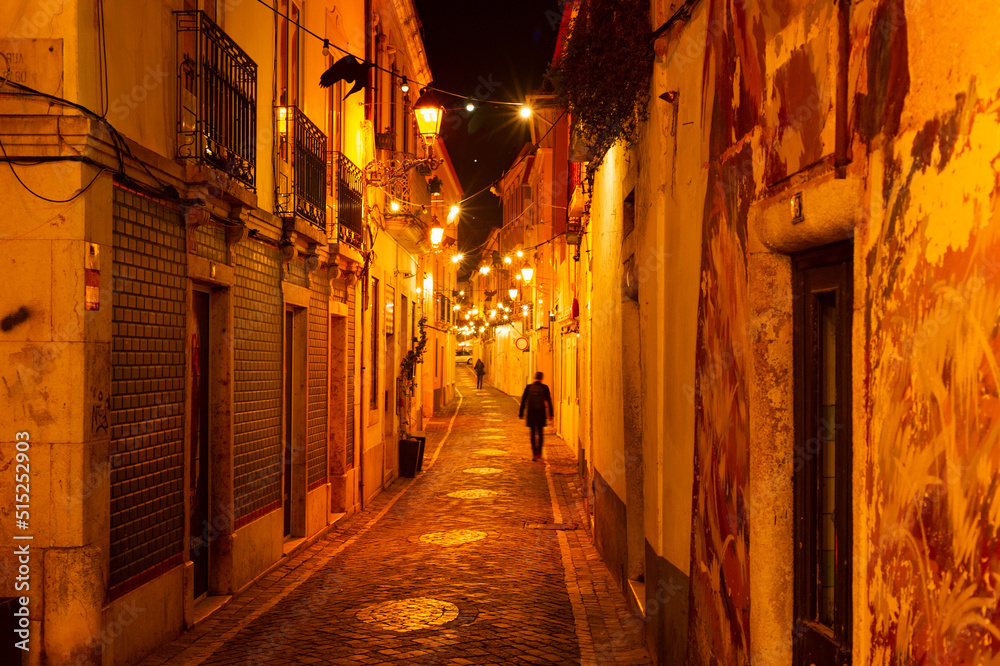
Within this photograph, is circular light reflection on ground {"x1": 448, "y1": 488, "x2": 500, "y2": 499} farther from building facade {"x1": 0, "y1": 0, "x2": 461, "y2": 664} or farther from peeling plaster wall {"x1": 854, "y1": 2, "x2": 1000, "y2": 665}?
peeling plaster wall {"x1": 854, "y1": 2, "x2": 1000, "y2": 665}

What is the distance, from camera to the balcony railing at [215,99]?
7.63m

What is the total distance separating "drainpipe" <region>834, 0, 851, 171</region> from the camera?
3357 mm

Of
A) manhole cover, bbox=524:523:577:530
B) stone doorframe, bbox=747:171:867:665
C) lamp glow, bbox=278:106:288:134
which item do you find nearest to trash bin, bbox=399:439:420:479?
manhole cover, bbox=524:523:577:530

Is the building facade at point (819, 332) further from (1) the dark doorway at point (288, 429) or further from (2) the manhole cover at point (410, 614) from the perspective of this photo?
(1) the dark doorway at point (288, 429)

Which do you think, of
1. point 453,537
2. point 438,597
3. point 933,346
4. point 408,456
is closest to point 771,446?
point 933,346

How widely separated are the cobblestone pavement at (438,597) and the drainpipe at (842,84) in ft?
15.9

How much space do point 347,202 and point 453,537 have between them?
5564 mm

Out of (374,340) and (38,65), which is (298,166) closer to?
(38,65)

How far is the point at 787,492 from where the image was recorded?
4.19 metres

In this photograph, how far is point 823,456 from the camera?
402 cm

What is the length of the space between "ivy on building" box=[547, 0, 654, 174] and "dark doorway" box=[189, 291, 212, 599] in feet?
14.0

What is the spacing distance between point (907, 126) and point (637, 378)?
5.68 m

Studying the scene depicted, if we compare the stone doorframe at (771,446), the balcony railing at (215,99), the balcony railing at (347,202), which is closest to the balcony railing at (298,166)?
the balcony railing at (347,202)

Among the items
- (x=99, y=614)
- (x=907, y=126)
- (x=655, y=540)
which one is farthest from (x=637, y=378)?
(x=907, y=126)
